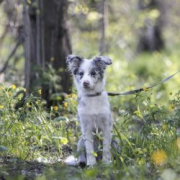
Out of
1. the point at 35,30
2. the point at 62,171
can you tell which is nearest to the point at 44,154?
the point at 62,171

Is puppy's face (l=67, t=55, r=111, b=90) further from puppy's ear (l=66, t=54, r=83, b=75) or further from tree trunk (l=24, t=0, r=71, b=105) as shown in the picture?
tree trunk (l=24, t=0, r=71, b=105)

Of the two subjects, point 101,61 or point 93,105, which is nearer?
point 93,105

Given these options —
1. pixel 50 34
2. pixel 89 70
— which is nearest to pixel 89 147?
pixel 89 70

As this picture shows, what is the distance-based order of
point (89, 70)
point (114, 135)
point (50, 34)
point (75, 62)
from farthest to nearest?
point (50, 34) → point (75, 62) → point (89, 70) → point (114, 135)

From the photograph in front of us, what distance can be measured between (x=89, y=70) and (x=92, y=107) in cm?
42

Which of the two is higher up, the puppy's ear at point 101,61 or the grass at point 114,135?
the puppy's ear at point 101,61

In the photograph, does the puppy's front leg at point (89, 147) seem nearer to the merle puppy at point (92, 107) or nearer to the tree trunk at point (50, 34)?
the merle puppy at point (92, 107)

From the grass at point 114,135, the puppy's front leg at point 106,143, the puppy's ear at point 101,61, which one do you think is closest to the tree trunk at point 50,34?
the grass at point 114,135

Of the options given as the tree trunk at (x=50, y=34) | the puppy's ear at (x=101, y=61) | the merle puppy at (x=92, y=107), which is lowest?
the merle puppy at (x=92, y=107)

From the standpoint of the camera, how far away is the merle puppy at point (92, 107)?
5.20 m

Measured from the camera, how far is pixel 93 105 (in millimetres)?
5242

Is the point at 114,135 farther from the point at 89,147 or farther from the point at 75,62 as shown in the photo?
the point at 75,62

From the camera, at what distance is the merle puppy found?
5.20m

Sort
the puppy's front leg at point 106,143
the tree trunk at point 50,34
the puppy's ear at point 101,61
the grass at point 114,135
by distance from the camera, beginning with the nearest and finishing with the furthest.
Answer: the grass at point 114,135 → the puppy's front leg at point 106,143 → the puppy's ear at point 101,61 → the tree trunk at point 50,34
